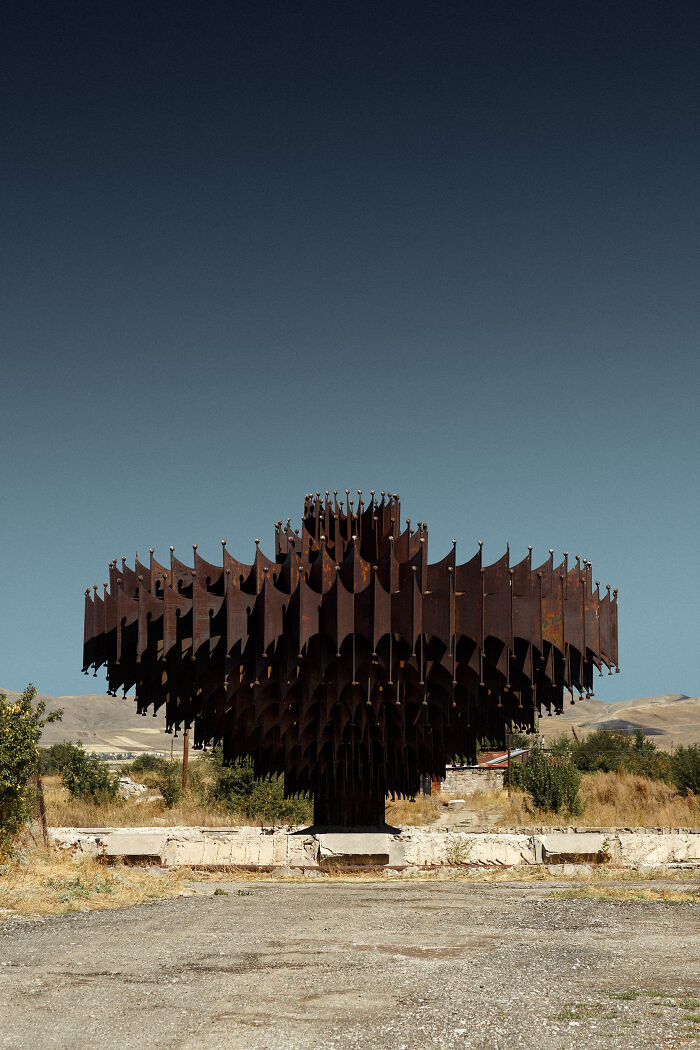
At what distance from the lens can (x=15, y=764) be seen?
1636 cm

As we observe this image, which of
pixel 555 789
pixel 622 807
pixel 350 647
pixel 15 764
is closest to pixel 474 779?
pixel 622 807

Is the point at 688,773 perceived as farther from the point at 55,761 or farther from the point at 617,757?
the point at 55,761

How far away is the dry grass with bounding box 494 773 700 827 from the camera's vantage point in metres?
26.4

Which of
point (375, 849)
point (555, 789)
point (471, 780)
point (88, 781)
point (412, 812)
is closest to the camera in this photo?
point (375, 849)

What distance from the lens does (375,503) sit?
63.4ft

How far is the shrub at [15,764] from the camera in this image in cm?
1622

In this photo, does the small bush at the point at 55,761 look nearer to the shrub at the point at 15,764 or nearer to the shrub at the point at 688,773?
the shrub at the point at 688,773

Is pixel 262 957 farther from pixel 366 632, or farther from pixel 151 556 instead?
pixel 151 556

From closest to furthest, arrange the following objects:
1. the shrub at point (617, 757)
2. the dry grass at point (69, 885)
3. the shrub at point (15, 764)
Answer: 1. the dry grass at point (69, 885)
2. the shrub at point (15, 764)
3. the shrub at point (617, 757)

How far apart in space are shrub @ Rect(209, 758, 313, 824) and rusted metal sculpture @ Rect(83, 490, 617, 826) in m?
10.8

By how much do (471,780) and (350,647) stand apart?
33.5 meters

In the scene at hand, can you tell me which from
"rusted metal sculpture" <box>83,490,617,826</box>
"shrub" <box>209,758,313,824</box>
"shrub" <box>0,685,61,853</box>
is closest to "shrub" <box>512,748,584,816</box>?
"shrub" <box>209,758,313,824</box>

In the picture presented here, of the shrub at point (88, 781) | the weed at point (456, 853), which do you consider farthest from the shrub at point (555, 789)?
the shrub at point (88, 781)

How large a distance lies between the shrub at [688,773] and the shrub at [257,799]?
46.5ft
